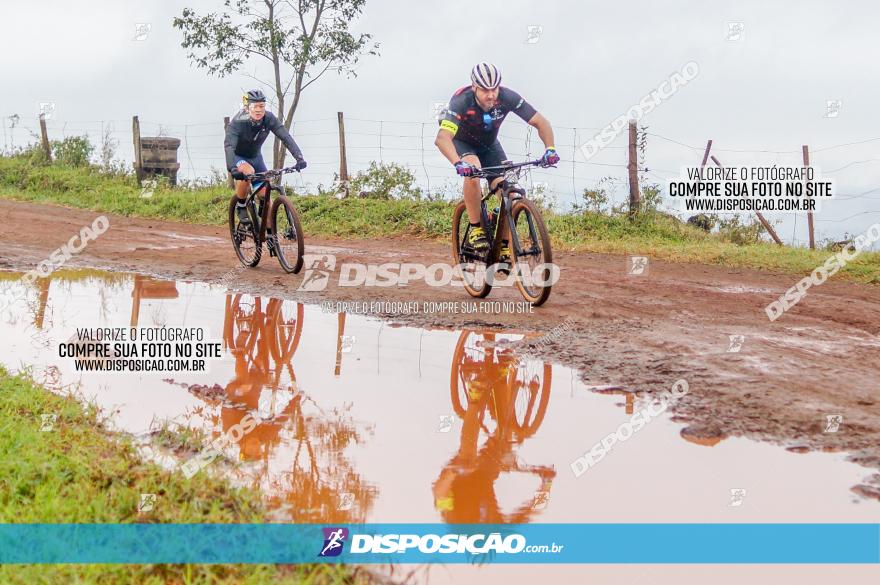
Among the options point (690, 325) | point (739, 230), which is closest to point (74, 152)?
point (739, 230)

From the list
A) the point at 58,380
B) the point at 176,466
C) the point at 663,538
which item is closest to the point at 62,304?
the point at 58,380

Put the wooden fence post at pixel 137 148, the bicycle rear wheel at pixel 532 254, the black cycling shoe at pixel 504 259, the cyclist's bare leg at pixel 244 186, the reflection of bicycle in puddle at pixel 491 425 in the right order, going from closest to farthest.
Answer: the reflection of bicycle in puddle at pixel 491 425, the bicycle rear wheel at pixel 532 254, the black cycling shoe at pixel 504 259, the cyclist's bare leg at pixel 244 186, the wooden fence post at pixel 137 148

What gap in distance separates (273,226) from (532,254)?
13.4ft

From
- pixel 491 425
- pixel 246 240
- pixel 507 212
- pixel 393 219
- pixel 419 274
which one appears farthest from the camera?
pixel 393 219

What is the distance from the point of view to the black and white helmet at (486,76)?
7.87 meters

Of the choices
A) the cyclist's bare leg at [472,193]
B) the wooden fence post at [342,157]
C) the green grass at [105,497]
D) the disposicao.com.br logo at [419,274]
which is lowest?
the green grass at [105,497]

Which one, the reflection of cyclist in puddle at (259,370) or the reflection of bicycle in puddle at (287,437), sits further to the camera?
the reflection of cyclist in puddle at (259,370)

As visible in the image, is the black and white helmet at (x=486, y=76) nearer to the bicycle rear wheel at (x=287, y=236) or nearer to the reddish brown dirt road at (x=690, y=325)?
the reddish brown dirt road at (x=690, y=325)

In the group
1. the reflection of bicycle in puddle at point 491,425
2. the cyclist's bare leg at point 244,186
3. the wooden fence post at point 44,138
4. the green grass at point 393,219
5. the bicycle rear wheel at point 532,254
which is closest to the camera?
the reflection of bicycle in puddle at point 491,425

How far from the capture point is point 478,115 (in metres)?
8.17

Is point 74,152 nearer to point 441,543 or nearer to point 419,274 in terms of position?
point 419,274

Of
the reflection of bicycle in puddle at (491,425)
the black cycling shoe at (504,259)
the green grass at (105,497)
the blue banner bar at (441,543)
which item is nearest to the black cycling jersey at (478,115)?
the black cycling shoe at (504,259)

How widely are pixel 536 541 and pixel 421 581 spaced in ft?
1.81

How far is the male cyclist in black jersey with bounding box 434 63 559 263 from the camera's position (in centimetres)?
790
